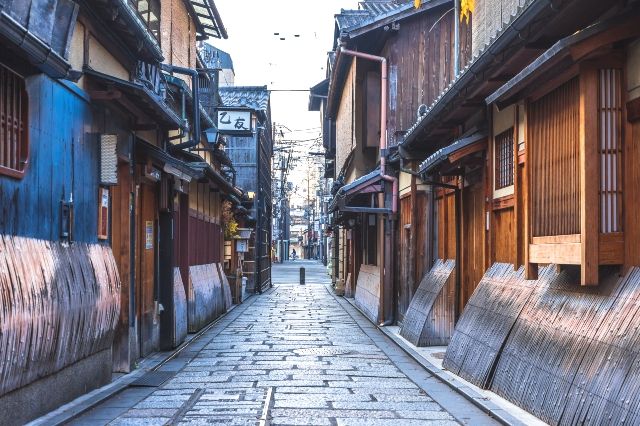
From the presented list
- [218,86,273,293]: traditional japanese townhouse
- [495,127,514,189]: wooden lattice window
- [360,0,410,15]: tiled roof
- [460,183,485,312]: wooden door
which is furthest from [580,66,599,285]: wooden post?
[218,86,273,293]: traditional japanese townhouse

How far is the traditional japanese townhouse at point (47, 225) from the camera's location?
8414 mm

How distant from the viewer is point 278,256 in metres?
120

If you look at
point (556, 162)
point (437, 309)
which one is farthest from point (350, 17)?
point (556, 162)

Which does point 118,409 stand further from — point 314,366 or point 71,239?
point 314,366

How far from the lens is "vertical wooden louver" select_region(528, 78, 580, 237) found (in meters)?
9.01

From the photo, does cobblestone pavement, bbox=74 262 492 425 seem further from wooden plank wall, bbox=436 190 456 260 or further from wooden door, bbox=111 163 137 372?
wooden plank wall, bbox=436 190 456 260

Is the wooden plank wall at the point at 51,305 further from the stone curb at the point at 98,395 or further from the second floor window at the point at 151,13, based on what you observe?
the second floor window at the point at 151,13

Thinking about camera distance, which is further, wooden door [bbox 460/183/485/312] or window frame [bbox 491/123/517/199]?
wooden door [bbox 460/183/485/312]

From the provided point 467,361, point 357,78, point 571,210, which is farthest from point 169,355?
point 357,78

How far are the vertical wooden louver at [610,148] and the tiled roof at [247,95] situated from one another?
37447 millimetres

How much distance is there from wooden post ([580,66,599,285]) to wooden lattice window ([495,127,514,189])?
426 centimetres

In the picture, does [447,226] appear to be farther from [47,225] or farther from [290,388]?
[47,225]

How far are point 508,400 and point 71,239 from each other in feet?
21.9

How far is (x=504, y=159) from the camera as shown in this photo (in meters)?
13.1
